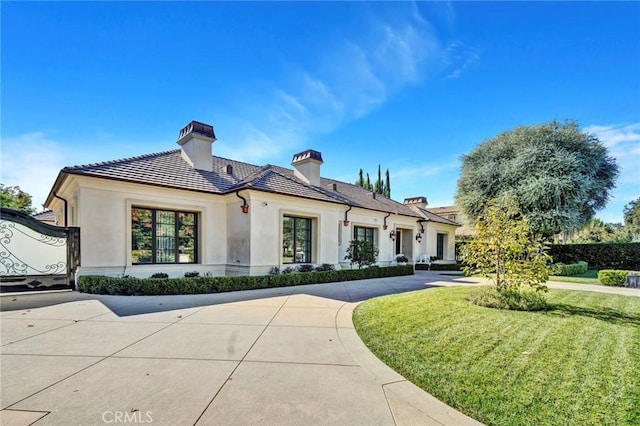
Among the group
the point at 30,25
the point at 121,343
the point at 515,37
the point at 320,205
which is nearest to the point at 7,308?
the point at 121,343

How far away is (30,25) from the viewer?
814cm

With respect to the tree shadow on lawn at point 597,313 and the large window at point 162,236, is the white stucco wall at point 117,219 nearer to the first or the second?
the large window at point 162,236

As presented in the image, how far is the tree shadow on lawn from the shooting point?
6017mm

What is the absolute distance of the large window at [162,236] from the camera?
1079 centimetres

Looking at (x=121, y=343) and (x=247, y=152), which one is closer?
(x=121, y=343)

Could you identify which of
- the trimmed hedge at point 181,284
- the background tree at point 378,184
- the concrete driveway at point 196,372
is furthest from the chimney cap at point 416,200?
the concrete driveway at point 196,372

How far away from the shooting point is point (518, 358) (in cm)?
407

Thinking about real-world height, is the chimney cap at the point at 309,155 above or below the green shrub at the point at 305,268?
above

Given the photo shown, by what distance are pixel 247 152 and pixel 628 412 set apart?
18108 mm

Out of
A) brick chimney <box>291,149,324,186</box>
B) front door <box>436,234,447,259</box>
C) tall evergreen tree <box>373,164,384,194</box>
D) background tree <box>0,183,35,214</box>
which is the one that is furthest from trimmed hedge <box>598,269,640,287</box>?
background tree <box>0,183,35,214</box>

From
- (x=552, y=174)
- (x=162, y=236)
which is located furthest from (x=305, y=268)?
(x=552, y=174)

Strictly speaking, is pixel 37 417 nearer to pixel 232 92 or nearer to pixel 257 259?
pixel 257 259

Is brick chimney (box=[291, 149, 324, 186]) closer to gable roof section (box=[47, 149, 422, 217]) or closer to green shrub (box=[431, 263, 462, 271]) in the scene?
gable roof section (box=[47, 149, 422, 217])

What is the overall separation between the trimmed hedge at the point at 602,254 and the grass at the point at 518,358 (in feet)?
63.8
